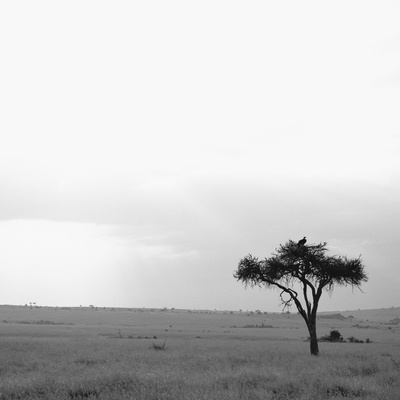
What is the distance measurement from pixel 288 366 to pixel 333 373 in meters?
2.91

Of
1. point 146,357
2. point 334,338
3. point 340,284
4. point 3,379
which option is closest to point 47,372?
point 3,379

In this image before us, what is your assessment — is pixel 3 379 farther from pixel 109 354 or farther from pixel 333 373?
pixel 333 373

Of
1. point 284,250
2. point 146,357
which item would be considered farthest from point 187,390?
point 284,250

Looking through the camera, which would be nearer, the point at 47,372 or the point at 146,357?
the point at 47,372

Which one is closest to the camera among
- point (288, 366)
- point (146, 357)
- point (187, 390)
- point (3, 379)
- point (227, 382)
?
point (187, 390)

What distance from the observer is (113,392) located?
15.0m

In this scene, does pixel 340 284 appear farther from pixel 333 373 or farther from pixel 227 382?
pixel 227 382

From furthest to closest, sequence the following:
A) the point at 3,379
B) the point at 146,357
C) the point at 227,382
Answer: the point at 146,357
the point at 3,379
the point at 227,382

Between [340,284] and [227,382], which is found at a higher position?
[340,284]

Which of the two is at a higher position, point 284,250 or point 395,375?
point 284,250

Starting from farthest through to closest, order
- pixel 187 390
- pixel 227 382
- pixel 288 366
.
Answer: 1. pixel 288 366
2. pixel 227 382
3. pixel 187 390

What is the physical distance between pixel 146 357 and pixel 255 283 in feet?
35.4

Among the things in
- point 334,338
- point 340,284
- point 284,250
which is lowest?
point 334,338

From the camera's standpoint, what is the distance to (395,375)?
18562 mm
